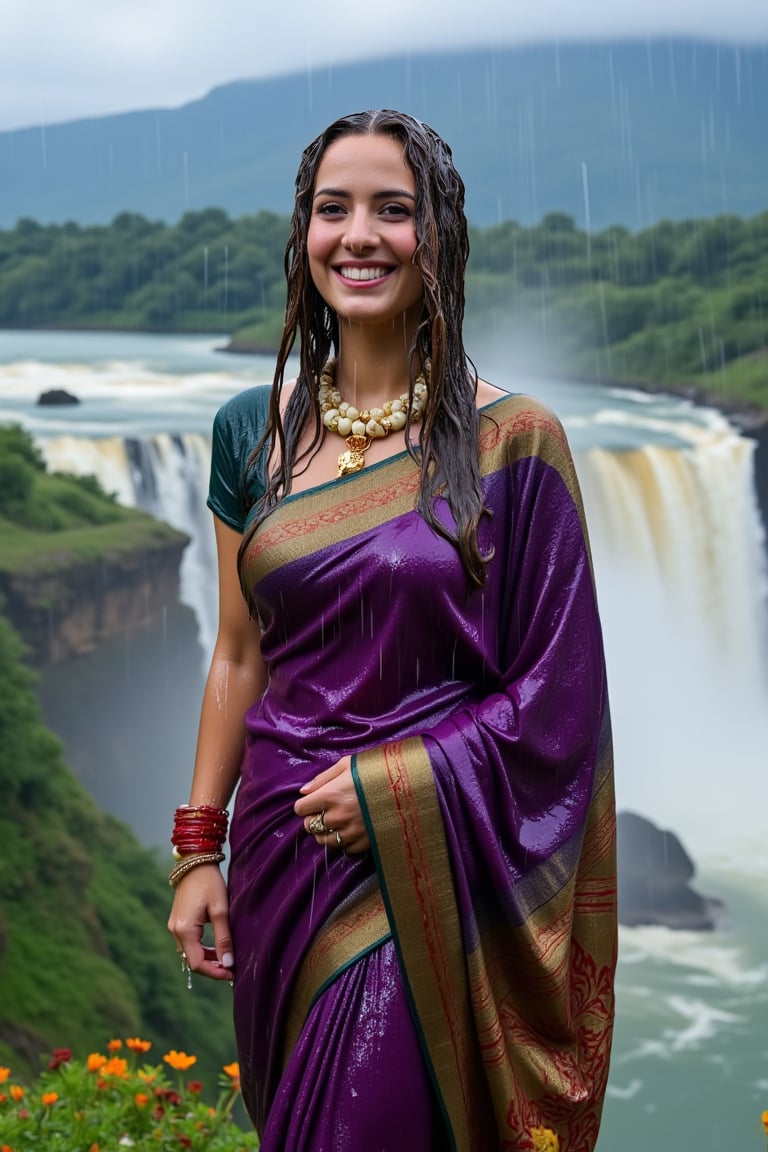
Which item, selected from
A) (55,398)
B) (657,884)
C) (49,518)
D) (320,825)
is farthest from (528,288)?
(320,825)

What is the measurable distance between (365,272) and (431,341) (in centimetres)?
12

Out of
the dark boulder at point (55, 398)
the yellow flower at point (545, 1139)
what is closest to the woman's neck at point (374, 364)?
the yellow flower at point (545, 1139)

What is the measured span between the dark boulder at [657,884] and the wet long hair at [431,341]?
5.10 metres

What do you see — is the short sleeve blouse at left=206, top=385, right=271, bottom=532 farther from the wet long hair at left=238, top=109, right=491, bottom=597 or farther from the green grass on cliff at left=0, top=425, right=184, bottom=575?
the green grass on cliff at left=0, top=425, right=184, bottom=575

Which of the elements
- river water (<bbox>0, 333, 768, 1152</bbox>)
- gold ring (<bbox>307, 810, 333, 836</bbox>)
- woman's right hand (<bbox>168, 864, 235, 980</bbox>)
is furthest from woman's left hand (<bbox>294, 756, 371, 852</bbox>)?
river water (<bbox>0, 333, 768, 1152</bbox>)

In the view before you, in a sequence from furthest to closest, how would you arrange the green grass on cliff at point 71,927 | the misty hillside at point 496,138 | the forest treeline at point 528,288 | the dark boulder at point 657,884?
the dark boulder at point 657,884, the forest treeline at point 528,288, the misty hillside at point 496,138, the green grass on cliff at point 71,927

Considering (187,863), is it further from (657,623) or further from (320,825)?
(657,623)

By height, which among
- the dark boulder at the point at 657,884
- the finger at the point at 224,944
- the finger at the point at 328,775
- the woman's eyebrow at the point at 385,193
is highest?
the woman's eyebrow at the point at 385,193

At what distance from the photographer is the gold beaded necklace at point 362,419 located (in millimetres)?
1918

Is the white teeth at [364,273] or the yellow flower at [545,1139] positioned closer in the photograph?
the yellow flower at [545,1139]

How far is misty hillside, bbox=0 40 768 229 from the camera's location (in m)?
6.46

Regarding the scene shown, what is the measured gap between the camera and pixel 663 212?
680cm

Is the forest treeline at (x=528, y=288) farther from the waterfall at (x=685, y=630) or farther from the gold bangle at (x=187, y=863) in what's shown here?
the gold bangle at (x=187, y=863)

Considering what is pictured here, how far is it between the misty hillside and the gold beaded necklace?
15.5 feet
